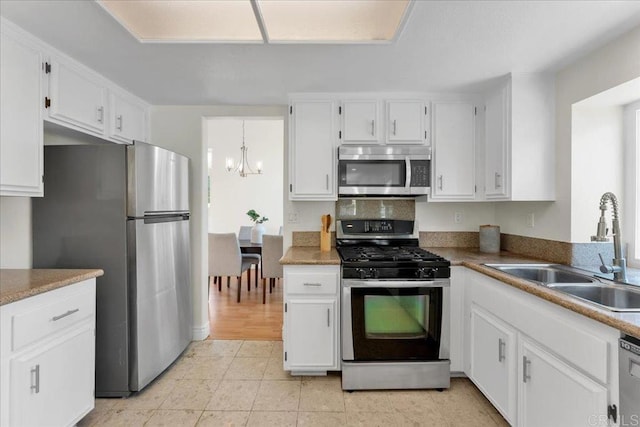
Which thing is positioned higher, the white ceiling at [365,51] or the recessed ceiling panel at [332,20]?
the recessed ceiling panel at [332,20]

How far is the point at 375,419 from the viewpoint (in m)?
1.96

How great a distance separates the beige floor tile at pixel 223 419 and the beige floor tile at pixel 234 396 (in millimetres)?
41

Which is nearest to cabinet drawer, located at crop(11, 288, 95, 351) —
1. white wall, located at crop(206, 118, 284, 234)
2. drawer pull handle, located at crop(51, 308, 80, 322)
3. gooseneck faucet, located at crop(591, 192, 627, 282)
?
drawer pull handle, located at crop(51, 308, 80, 322)

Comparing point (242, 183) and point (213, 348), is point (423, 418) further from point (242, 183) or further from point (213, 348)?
point (242, 183)

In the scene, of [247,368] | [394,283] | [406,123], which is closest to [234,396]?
[247,368]

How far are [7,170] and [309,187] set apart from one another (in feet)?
5.97

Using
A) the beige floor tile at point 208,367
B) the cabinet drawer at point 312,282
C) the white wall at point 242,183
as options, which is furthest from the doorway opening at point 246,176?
the cabinet drawer at point 312,282

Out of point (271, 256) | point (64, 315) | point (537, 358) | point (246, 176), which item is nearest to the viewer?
point (537, 358)

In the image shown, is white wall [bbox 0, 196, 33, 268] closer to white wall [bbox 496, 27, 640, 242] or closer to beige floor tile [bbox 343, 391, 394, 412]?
beige floor tile [bbox 343, 391, 394, 412]

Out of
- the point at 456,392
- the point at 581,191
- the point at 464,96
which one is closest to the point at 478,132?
the point at 464,96

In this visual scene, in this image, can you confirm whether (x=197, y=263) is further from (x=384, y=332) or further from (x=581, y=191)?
(x=581, y=191)

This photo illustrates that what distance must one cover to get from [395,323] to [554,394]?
966 millimetres

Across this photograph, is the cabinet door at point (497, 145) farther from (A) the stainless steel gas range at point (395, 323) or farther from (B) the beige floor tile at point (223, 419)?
(B) the beige floor tile at point (223, 419)

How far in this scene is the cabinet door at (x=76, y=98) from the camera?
1.96 meters
